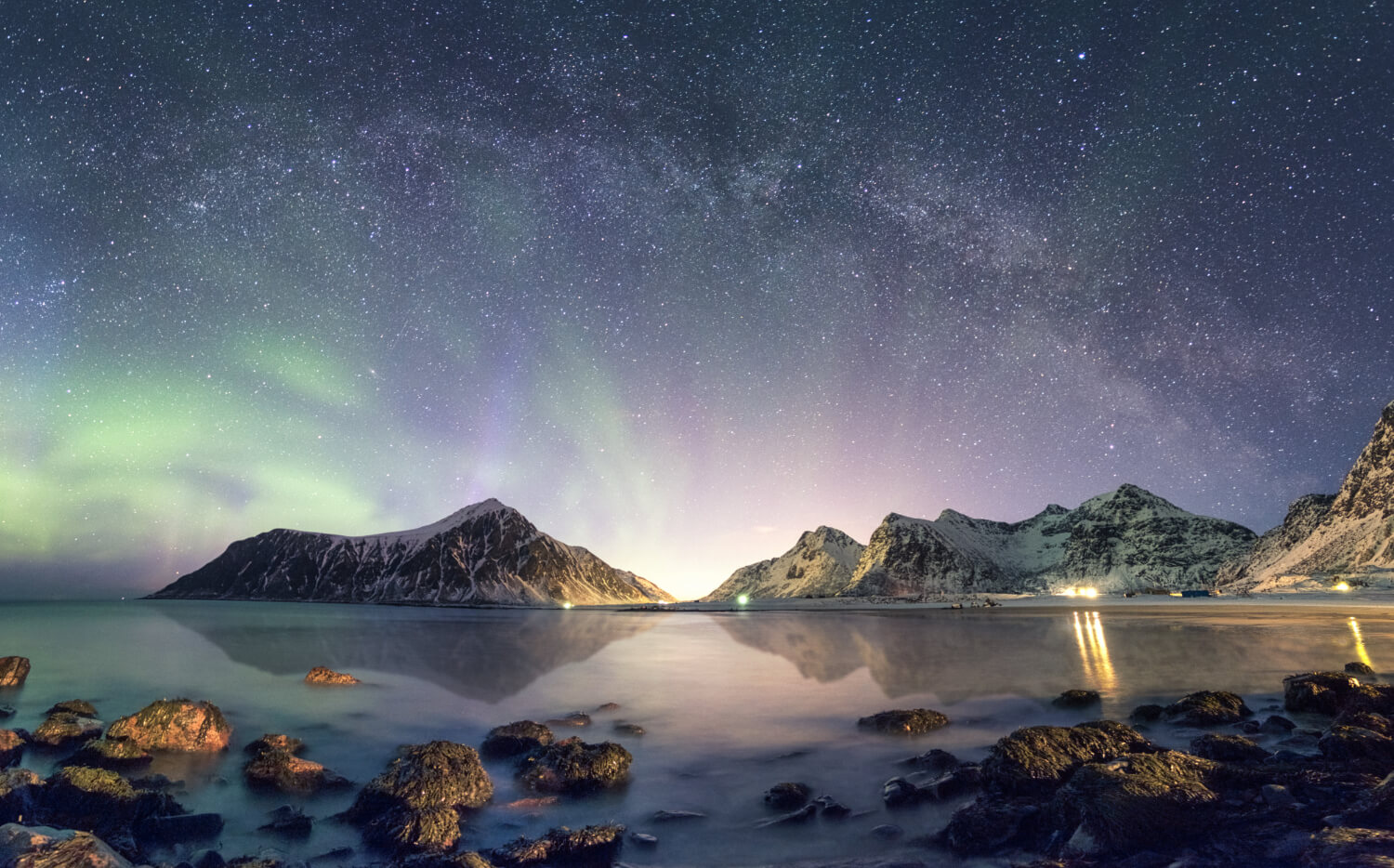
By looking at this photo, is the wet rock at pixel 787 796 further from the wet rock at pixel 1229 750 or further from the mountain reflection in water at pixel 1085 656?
the mountain reflection in water at pixel 1085 656

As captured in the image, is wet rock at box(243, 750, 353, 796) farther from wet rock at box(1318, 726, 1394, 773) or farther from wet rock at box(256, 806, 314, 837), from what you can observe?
wet rock at box(1318, 726, 1394, 773)

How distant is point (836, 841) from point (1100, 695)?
1640 cm

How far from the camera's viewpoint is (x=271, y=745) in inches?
577

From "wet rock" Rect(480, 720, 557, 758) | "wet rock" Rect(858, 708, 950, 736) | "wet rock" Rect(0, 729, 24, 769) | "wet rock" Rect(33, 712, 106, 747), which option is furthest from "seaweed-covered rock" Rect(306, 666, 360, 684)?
"wet rock" Rect(858, 708, 950, 736)

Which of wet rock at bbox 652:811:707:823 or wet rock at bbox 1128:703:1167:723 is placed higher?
wet rock at bbox 1128:703:1167:723

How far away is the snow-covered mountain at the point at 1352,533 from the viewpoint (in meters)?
141

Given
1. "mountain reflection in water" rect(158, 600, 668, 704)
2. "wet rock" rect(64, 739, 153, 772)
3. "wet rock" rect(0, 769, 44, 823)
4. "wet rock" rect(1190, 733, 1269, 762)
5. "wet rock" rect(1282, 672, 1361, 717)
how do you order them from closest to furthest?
"wet rock" rect(0, 769, 44, 823) → "wet rock" rect(1190, 733, 1269, 762) → "wet rock" rect(64, 739, 153, 772) → "wet rock" rect(1282, 672, 1361, 717) → "mountain reflection in water" rect(158, 600, 668, 704)

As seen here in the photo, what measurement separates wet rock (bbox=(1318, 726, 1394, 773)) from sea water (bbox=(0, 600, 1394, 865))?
2755 mm

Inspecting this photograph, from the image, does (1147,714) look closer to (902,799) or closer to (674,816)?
(902,799)

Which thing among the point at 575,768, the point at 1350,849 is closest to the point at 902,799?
the point at 1350,849

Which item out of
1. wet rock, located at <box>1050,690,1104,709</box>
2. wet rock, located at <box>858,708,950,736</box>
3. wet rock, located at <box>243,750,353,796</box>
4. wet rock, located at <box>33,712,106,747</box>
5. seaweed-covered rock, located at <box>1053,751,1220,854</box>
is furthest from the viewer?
wet rock, located at <box>1050,690,1104,709</box>

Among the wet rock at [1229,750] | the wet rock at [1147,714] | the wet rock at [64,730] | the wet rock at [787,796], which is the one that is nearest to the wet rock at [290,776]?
the wet rock at [64,730]

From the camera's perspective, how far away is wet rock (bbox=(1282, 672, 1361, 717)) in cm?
1686

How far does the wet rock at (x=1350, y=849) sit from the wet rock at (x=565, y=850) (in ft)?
27.0
